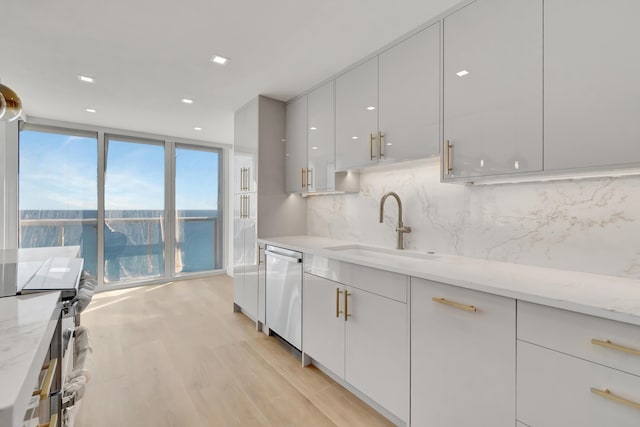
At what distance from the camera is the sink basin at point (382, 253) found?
2.14 meters

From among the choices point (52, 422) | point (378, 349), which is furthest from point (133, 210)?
point (52, 422)

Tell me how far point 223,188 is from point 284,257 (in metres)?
3.30

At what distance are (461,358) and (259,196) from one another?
2.32m

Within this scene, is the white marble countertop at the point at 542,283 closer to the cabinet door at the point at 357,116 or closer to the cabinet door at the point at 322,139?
the cabinet door at the point at 357,116

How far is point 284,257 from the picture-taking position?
2621mm

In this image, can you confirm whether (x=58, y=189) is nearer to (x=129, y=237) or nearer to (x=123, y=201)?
(x=123, y=201)

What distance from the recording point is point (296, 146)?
10.1ft

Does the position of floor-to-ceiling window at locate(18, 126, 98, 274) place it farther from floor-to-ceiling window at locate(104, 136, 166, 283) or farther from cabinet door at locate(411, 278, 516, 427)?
cabinet door at locate(411, 278, 516, 427)

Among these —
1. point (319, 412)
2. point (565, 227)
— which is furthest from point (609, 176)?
point (319, 412)

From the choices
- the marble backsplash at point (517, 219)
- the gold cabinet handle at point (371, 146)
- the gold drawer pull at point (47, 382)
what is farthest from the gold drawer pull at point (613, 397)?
the gold cabinet handle at point (371, 146)

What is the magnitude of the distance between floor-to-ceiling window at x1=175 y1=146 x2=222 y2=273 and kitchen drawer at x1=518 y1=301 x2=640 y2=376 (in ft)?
16.5

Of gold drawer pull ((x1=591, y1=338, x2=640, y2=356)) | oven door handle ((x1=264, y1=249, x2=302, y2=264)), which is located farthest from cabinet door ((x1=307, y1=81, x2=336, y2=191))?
gold drawer pull ((x1=591, y1=338, x2=640, y2=356))

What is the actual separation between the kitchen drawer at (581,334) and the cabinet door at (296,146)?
2.13 m

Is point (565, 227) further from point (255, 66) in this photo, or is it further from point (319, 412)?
point (255, 66)
